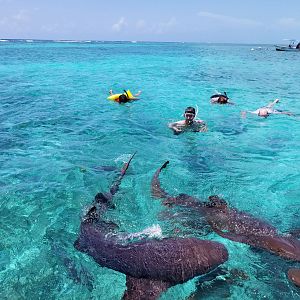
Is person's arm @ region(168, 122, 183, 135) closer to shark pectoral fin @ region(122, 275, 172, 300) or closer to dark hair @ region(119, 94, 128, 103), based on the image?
dark hair @ region(119, 94, 128, 103)

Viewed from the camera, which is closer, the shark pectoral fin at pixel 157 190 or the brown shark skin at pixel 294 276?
the brown shark skin at pixel 294 276

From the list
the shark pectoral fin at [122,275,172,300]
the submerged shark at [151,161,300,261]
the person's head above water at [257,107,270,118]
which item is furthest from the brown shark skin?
the person's head above water at [257,107,270,118]

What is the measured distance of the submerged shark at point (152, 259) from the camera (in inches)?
Answer: 230

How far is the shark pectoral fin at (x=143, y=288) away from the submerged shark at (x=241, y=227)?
2331 millimetres

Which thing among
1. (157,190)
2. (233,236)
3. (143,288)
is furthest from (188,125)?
(143,288)

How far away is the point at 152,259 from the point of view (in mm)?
6094

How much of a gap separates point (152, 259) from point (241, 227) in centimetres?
263

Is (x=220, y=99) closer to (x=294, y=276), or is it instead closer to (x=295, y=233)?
(x=295, y=233)

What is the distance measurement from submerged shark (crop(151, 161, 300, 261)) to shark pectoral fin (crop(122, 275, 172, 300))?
233cm

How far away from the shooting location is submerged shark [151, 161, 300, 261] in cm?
694

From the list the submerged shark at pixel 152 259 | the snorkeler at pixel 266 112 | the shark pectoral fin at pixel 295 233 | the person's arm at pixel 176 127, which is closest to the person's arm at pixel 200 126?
the person's arm at pixel 176 127

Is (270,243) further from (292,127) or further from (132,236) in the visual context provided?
(292,127)

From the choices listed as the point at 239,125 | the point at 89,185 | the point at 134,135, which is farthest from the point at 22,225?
the point at 239,125

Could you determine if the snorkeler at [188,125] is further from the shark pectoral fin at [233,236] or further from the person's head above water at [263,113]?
the shark pectoral fin at [233,236]
